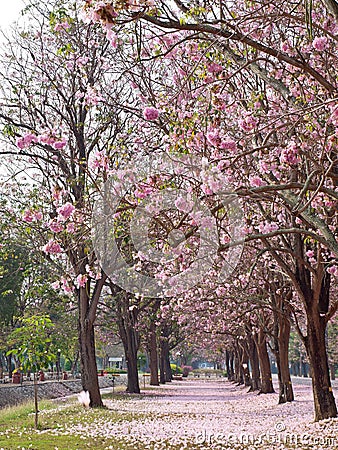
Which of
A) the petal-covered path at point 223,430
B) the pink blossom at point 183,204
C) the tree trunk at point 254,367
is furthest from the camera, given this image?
the tree trunk at point 254,367

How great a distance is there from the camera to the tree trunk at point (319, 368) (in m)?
10.9

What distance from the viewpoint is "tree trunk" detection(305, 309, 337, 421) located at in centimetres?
1092

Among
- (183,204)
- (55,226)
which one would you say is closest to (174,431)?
(55,226)

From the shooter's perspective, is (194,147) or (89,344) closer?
(194,147)

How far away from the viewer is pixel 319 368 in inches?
437

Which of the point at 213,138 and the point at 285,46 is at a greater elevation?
the point at 285,46

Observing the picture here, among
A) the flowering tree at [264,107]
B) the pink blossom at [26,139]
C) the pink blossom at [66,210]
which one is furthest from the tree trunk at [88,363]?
the pink blossom at [66,210]

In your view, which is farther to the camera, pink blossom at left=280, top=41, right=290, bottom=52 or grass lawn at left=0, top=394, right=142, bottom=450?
grass lawn at left=0, top=394, right=142, bottom=450

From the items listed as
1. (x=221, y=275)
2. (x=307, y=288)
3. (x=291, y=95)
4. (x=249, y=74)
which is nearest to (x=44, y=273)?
(x=221, y=275)

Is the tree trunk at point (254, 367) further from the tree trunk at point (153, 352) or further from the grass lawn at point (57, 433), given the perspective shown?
the grass lawn at point (57, 433)

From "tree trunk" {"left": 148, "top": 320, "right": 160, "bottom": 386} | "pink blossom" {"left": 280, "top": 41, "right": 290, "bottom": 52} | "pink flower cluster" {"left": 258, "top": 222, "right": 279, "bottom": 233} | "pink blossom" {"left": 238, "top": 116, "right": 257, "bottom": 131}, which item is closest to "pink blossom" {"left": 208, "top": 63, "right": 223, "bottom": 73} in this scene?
"pink blossom" {"left": 238, "top": 116, "right": 257, "bottom": 131}

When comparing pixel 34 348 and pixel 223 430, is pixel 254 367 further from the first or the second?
pixel 34 348

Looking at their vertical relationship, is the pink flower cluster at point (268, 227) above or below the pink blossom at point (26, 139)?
below

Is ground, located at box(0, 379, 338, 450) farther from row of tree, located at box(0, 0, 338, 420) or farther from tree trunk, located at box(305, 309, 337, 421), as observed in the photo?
row of tree, located at box(0, 0, 338, 420)
